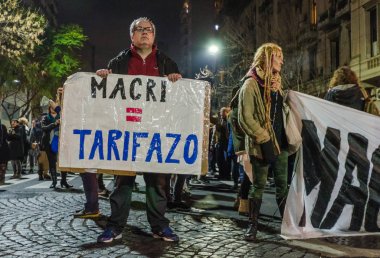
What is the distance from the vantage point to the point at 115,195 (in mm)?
4750

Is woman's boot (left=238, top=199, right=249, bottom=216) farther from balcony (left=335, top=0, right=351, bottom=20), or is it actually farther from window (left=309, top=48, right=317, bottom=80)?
window (left=309, top=48, right=317, bottom=80)

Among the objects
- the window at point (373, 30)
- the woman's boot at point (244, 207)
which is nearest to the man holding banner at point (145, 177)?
the woman's boot at point (244, 207)

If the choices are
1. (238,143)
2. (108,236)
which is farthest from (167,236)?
(238,143)

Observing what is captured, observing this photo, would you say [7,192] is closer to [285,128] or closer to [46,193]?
[46,193]

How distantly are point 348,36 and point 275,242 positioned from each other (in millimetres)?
24821

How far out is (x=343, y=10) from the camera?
27422 millimetres

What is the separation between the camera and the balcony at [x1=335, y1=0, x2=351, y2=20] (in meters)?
27.0

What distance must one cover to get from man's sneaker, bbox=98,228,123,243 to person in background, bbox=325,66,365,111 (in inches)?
133

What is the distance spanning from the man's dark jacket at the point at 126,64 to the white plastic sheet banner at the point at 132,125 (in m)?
0.15

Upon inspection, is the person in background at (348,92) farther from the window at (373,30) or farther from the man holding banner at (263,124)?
the window at (373,30)

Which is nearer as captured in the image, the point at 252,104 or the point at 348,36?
the point at 252,104

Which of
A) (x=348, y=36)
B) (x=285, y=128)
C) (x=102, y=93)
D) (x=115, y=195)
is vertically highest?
(x=348, y=36)

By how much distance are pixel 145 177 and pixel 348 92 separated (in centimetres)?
299

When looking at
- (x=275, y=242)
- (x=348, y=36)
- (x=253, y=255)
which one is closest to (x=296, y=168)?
(x=275, y=242)
